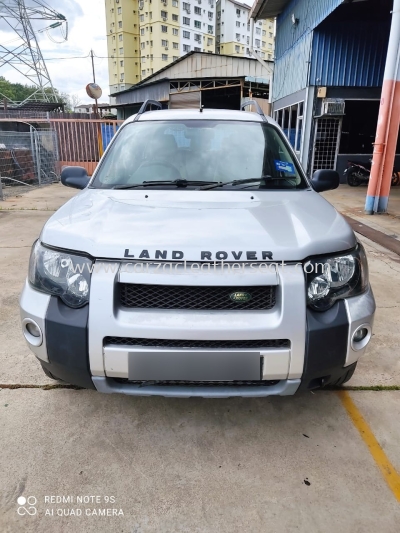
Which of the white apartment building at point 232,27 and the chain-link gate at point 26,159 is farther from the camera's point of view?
the white apartment building at point 232,27

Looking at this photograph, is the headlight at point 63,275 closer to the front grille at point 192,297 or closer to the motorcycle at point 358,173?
the front grille at point 192,297

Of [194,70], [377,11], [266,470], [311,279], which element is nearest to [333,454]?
[266,470]

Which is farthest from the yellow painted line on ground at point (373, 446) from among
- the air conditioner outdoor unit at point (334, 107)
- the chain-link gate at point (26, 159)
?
the air conditioner outdoor unit at point (334, 107)

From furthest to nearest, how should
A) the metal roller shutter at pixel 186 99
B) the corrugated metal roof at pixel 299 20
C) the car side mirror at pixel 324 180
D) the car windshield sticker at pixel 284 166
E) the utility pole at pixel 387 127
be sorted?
1. the metal roller shutter at pixel 186 99
2. the corrugated metal roof at pixel 299 20
3. the utility pole at pixel 387 127
4. the car side mirror at pixel 324 180
5. the car windshield sticker at pixel 284 166

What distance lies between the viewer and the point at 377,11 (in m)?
10.5

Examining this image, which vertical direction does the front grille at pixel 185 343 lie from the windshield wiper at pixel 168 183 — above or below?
below

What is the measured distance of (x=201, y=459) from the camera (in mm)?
1849

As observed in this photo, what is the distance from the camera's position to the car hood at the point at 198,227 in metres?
1.69

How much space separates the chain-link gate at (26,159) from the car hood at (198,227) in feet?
27.2

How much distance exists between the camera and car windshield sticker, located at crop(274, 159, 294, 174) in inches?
109

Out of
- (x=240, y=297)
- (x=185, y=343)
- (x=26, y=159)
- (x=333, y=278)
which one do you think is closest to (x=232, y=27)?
(x=26, y=159)

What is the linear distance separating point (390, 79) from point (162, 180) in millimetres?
6494

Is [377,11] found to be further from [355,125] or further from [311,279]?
[311,279]

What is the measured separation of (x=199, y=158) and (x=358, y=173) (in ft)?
34.5
